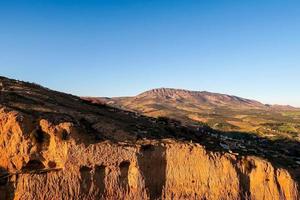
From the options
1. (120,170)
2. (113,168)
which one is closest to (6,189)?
(113,168)

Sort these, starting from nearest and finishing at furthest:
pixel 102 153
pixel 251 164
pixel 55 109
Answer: pixel 102 153
pixel 251 164
pixel 55 109

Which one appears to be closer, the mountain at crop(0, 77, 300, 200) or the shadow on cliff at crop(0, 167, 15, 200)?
the shadow on cliff at crop(0, 167, 15, 200)

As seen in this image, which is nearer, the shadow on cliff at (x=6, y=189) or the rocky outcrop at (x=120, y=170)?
the shadow on cliff at (x=6, y=189)

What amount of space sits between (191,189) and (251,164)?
489cm

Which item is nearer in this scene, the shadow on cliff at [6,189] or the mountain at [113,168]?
the shadow on cliff at [6,189]

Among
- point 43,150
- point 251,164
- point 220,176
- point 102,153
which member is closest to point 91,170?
point 102,153

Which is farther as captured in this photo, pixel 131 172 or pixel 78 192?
pixel 131 172

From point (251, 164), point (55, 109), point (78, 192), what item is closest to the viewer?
point (78, 192)

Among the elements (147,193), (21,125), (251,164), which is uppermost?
(21,125)

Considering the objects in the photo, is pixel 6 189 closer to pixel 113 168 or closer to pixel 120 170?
pixel 113 168

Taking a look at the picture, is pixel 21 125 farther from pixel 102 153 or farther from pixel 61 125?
pixel 102 153

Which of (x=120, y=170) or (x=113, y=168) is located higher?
(x=113, y=168)

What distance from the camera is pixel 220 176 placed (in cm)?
2922

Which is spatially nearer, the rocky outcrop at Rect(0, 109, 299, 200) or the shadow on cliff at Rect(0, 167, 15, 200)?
the shadow on cliff at Rect(0, 167, 15, 200)
